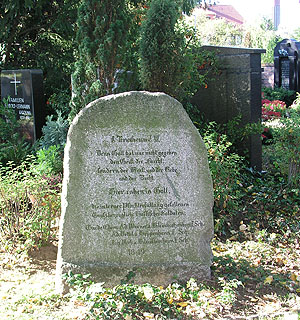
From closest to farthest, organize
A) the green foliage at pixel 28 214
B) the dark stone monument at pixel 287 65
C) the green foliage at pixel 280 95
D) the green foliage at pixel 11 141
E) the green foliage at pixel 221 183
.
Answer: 1. the green foliage at pixel 28 214
2. the green foliage at pixel 221 183
3. the green foliage at pixel 11 141
4. the green foliage at pixel 280 95
5. the dark stone monument at pixel 287 65

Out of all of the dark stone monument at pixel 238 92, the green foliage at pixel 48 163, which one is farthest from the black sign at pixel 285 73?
the green foliage at pixel 48 163

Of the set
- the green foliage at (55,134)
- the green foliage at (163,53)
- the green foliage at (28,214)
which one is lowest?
the green foliage at (28,214)

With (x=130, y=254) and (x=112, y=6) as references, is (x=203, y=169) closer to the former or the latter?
(x=130, y=254)

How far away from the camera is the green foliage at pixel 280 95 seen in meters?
16.9

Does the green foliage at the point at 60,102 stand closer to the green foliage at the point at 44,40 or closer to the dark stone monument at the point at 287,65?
the green foliage at the point at 44,40

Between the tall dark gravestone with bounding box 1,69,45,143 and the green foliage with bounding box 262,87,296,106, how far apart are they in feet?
32.5

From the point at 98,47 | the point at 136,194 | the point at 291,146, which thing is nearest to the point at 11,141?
the point at 98,47

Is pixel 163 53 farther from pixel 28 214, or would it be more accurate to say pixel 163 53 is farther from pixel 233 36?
pixel 233 36

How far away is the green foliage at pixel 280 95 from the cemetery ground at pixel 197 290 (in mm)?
11751

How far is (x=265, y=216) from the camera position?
6164 mm

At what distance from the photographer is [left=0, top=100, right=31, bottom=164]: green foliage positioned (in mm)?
7582

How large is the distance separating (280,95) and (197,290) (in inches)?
554

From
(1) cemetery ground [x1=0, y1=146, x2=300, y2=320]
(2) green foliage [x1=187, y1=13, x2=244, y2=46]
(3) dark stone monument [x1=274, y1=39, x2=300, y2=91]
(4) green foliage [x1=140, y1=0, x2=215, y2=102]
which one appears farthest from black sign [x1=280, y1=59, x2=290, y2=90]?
(2) green foliage [x1=187, y1=13, x2=244, y2=46]

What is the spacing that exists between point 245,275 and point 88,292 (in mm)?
1582
